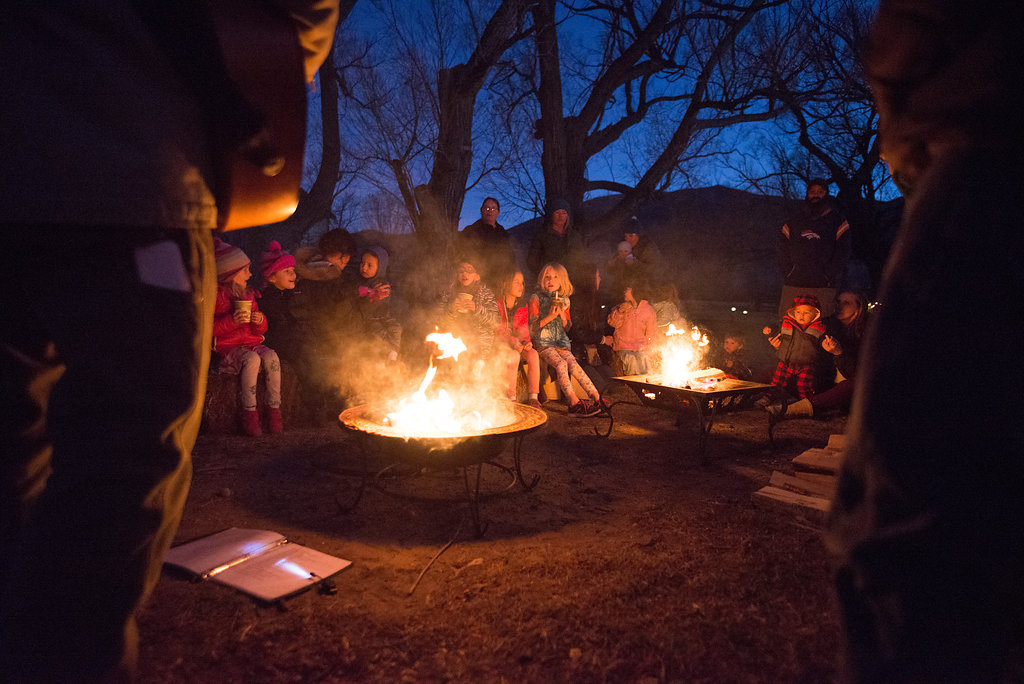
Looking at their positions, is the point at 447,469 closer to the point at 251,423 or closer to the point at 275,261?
the point at 251,423

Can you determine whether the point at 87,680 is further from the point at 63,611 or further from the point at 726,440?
the point at 726,440

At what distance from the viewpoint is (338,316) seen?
6555 mm

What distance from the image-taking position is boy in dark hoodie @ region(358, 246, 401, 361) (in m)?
6.95

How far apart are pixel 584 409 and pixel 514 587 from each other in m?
4.08

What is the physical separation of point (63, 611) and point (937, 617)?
66.6 inches

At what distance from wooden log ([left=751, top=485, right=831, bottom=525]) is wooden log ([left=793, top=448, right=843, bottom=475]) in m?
0.29

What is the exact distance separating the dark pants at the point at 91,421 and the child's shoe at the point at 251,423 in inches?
175

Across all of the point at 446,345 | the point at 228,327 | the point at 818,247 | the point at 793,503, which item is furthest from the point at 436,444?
the point at 818,247

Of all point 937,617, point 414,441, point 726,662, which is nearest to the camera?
point 937,617

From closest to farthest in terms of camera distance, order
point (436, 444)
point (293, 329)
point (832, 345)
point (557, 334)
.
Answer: point (436, 444) → point (293, 329) → point (832, 345) → point (557, 334)

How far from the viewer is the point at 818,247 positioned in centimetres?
835

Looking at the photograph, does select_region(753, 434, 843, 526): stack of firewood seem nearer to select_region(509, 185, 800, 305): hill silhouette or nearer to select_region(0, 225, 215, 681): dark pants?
select_region(0, 225, 215, 681): dark pants

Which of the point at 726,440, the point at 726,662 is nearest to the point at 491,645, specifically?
the point at 726,662

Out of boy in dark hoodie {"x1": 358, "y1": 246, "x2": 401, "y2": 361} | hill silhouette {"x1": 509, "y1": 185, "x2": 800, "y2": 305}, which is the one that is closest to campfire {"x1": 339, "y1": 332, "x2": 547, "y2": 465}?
boy in dark hoodie {"x1": 358, "y1": 246, "x2": 401, "y2": 361}
